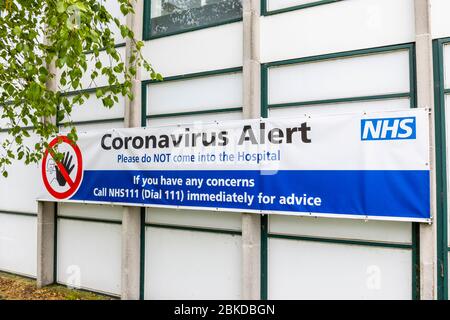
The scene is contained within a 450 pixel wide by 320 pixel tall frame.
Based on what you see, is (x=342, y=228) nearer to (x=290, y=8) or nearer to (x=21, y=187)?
(x=290, y=8)

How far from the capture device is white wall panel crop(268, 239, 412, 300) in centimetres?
487

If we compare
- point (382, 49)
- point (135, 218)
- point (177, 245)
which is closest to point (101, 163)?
point (135, 218)

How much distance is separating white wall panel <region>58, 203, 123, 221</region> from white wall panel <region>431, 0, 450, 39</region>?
5622 millimetres

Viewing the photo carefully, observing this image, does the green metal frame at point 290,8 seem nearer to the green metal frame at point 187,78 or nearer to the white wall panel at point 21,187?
the green metal frame at point 187,78

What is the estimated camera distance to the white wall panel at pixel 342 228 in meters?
4.85

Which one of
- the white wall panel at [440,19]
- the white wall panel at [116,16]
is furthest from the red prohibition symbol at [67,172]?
the white wall panel at [440,19]

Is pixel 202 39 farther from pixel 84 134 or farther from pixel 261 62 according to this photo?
pixel 84 134

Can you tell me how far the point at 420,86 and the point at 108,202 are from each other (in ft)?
16.9

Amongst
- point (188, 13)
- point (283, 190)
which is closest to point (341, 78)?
point (283, 190)

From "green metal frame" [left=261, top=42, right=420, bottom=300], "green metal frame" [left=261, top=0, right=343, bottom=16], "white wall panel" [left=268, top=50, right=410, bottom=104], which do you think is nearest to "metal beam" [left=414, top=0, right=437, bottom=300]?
"green metal frame" [left=261, top=42, right=420, bottom=300]

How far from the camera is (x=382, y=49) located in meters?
4.96

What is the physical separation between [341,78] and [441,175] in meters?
1.78

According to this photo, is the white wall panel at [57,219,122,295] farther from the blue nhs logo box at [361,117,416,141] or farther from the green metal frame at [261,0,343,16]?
the blue nhs logo box at [361,117,416,141]

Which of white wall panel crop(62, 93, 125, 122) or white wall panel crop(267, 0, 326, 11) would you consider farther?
white wall panel crop(62, 93, 125, 122)
